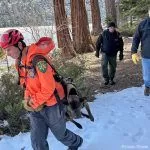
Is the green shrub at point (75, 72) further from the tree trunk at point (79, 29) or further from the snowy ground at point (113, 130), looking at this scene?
the tree trunk at point (79, 29)

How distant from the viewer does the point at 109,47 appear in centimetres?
1041

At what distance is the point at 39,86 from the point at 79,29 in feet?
45.1

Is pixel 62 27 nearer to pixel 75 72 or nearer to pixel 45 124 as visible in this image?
pixel 75 72

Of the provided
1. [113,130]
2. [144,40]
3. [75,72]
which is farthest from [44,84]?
[144,40]

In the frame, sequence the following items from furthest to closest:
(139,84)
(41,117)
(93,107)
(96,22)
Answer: (96,22) < (139,84) < (93,107) < (41,117)

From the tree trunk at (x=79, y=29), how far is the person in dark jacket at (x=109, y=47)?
766 centimetres

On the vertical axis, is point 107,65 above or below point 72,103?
below

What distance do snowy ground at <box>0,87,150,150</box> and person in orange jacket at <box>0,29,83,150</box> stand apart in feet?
3.49

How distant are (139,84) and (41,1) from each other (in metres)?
6.16

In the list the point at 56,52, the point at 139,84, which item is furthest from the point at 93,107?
the point at 139,84

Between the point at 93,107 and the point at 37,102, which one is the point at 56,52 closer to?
the point at 93,107

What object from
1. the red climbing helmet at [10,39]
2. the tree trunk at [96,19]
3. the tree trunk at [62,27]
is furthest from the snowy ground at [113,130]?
the tree trunk at [96,19]

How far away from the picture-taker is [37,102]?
4961mm

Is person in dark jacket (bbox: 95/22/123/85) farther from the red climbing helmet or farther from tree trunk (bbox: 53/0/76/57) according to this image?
tree trunk (bbox: 53/0/76/57)
